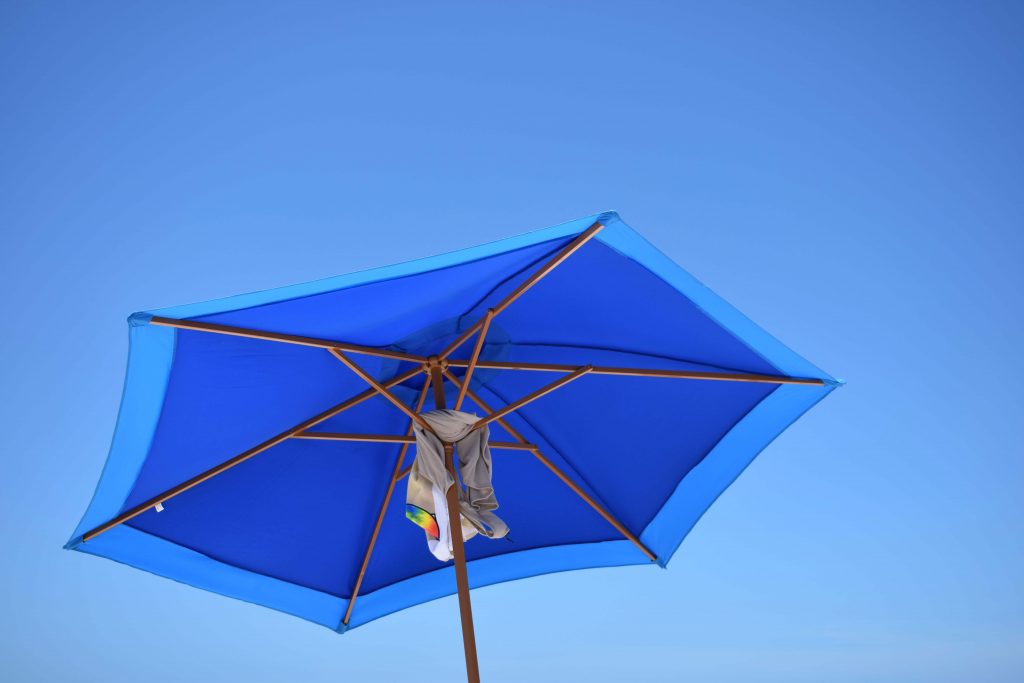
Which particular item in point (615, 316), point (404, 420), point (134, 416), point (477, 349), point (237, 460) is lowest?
point (134, 416)

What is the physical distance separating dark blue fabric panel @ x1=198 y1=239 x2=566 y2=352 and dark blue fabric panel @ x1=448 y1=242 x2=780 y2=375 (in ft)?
0.62

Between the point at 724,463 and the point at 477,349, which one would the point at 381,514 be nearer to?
the point at 477,349

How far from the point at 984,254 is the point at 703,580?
16.3 ft

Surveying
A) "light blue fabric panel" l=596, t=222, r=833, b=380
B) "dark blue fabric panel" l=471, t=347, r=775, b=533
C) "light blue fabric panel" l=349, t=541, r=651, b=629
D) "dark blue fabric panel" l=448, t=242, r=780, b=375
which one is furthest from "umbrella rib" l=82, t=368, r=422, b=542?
"light blue fabric panel" l=349, t=541, r=651, b=629

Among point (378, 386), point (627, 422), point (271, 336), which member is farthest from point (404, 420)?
point (271, 336)

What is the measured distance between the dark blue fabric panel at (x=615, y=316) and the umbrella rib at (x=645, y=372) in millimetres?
74

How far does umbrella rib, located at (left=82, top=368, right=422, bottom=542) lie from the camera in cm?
388

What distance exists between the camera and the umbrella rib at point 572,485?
440cm

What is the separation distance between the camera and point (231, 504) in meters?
4.38

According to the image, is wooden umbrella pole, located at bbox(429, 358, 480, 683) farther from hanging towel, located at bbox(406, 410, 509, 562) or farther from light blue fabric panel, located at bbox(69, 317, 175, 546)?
light blue fabric panel, located at bbox(69, 317, 175, 546)

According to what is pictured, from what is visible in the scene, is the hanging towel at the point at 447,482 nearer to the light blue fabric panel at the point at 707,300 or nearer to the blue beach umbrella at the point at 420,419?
the blue beach umbrella at the point at 420,419

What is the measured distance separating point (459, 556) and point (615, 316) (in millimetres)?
1221

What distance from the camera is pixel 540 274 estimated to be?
3.51m

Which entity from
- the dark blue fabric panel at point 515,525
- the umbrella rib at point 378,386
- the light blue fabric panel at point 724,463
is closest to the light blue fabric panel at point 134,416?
the umbrella rib at point 378,386
